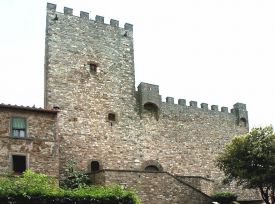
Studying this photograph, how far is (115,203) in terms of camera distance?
19.5m

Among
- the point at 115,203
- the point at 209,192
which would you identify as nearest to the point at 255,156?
the point at 209,192

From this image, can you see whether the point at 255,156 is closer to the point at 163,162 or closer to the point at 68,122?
the point at 163,162

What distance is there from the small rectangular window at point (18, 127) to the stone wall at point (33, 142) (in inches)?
7.1

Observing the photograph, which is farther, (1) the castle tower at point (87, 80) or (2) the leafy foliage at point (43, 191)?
(1) the castle tower at point (87, 80)

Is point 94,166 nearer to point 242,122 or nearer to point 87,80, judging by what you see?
point 87,80

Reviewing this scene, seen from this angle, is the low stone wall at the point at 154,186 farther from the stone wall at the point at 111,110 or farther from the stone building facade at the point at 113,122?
the stone wall at the point at 111,110

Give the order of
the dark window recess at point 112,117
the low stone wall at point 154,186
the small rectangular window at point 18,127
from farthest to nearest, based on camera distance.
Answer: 1. the dark window recess at point 112,117
2. the low stone wall at point 154,186
3. the small rectangular window at point 18,127

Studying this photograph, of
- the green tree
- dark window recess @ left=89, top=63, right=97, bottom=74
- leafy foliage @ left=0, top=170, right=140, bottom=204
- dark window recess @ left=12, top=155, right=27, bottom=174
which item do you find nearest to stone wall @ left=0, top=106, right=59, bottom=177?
dark window recess @ left=12, top=155, right=27, bottom=174

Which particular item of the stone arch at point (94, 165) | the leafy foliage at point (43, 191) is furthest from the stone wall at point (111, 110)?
the leafy foliage at point (43, 191)

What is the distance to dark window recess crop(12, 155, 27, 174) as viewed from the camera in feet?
75.4

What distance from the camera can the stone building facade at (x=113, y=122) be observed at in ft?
79.5

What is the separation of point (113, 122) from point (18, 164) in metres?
8.37

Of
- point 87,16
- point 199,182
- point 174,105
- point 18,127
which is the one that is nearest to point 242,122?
point 174,105

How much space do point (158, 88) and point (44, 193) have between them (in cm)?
1609
